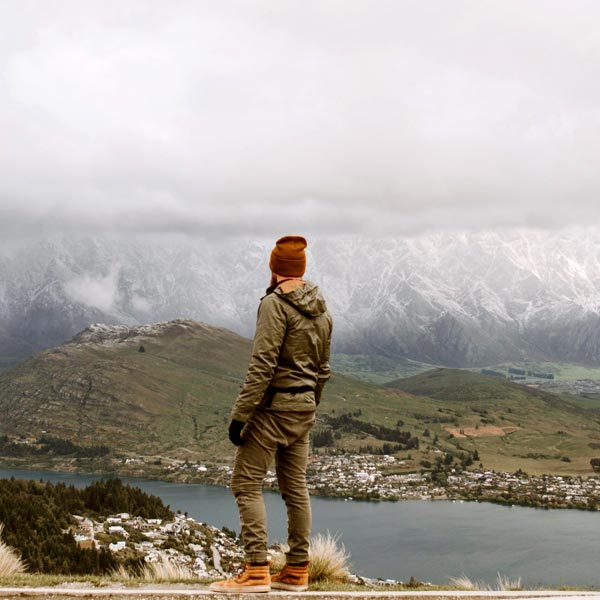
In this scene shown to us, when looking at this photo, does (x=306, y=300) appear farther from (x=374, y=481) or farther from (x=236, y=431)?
(x=374, y=481)

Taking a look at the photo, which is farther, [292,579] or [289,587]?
[292,579]

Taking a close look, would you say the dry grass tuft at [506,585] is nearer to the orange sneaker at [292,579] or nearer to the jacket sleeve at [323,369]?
the orange sneaker at [292,579]

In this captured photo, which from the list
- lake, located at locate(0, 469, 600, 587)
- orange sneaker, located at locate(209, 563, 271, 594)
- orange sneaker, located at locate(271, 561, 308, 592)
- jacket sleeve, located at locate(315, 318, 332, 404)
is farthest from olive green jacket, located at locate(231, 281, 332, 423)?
lake, located at locate(0, 469, 600, 587)

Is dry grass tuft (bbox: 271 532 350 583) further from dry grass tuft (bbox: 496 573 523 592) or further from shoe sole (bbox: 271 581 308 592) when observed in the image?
dry grass tuft (bbox: 496 573 523 592)

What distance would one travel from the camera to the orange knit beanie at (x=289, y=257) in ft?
30.1

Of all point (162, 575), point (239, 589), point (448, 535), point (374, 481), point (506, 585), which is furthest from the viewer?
point (374, 481)

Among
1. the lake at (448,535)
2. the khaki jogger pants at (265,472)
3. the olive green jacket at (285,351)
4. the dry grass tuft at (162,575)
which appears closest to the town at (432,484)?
the lake at (448,535)

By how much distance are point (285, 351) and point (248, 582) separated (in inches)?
114

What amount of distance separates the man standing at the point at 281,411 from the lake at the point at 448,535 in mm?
A: 53841

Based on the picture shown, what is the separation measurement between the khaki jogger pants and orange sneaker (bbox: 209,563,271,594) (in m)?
0.12

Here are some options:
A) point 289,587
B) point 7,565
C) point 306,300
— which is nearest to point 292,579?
point 289,587

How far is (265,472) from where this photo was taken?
891cm

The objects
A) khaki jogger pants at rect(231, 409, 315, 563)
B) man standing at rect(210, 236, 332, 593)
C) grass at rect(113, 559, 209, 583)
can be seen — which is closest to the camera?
man standing at rect(210, 236, 332, 593)

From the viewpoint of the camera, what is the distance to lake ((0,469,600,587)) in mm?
71875
